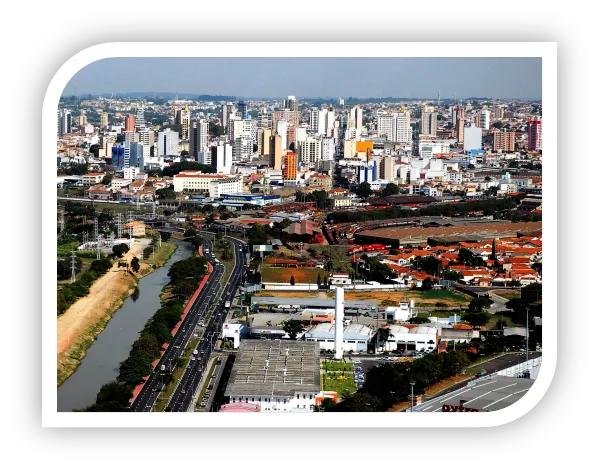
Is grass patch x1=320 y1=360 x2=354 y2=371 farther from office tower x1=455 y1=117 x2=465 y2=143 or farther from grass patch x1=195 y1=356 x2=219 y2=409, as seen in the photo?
office tower x1=455 y1=117 x2=465 y2=143

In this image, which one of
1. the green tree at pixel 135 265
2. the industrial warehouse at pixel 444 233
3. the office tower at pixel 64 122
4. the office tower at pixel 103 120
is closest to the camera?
the green tree at pixel 135 265

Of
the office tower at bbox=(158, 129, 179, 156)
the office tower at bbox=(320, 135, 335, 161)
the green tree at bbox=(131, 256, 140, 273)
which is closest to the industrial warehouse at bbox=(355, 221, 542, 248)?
the green tree at bbox=(131, 256, 140, 273)

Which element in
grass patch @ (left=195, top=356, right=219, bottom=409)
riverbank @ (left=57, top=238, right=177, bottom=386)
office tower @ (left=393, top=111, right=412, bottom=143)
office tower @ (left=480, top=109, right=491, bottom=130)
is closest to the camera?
grass patch @ (left=195, top=356, right=219, bottom=409)

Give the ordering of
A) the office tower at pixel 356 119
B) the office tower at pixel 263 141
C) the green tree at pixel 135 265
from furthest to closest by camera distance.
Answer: the office tower at pixel 263 141 → the office tower at pixel 356 119 → the green tree at pixel 135 265

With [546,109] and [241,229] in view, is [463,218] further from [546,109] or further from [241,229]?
[546,109]

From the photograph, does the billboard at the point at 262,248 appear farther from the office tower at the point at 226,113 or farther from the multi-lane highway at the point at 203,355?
the office tower at the point at 226,113

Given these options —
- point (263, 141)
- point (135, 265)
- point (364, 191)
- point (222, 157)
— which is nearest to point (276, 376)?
point (135, 265)

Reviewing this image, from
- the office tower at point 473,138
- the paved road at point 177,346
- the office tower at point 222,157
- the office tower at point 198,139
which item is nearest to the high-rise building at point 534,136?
the office tower at point 473,138
